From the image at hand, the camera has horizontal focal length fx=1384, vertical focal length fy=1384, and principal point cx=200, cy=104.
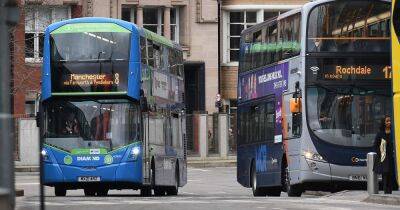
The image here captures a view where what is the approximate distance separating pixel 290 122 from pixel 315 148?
1322 mm

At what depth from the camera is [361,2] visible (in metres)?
31.0

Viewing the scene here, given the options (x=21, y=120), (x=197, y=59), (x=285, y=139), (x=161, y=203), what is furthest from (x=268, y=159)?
(x=197, y=59)

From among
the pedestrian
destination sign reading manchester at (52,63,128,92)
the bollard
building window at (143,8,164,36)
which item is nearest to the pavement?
the bollard

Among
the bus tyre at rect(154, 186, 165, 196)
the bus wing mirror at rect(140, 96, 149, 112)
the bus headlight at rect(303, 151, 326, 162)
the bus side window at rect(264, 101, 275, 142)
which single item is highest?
the bus wing mirror at rect(140, 96, 149, 112)

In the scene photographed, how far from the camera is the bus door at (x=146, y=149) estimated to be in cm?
3256

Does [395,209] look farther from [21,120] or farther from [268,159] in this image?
[21,120]

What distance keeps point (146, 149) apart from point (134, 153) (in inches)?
25.7

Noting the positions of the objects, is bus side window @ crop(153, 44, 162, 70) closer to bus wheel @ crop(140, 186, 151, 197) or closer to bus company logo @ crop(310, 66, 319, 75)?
bus wheel @ crop(140, 186, 151, 197)

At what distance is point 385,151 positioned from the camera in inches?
1128

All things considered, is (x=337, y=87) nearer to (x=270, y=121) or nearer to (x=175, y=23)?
(x=270, y=121)

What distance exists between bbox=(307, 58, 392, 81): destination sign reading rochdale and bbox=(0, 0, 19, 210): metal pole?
60.8 ft

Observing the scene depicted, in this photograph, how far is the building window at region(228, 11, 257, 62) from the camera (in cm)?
6831

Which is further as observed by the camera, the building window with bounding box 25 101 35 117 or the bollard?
the building window with bounding box 25 101 35 117

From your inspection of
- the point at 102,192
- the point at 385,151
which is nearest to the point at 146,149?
the point at 102,192
